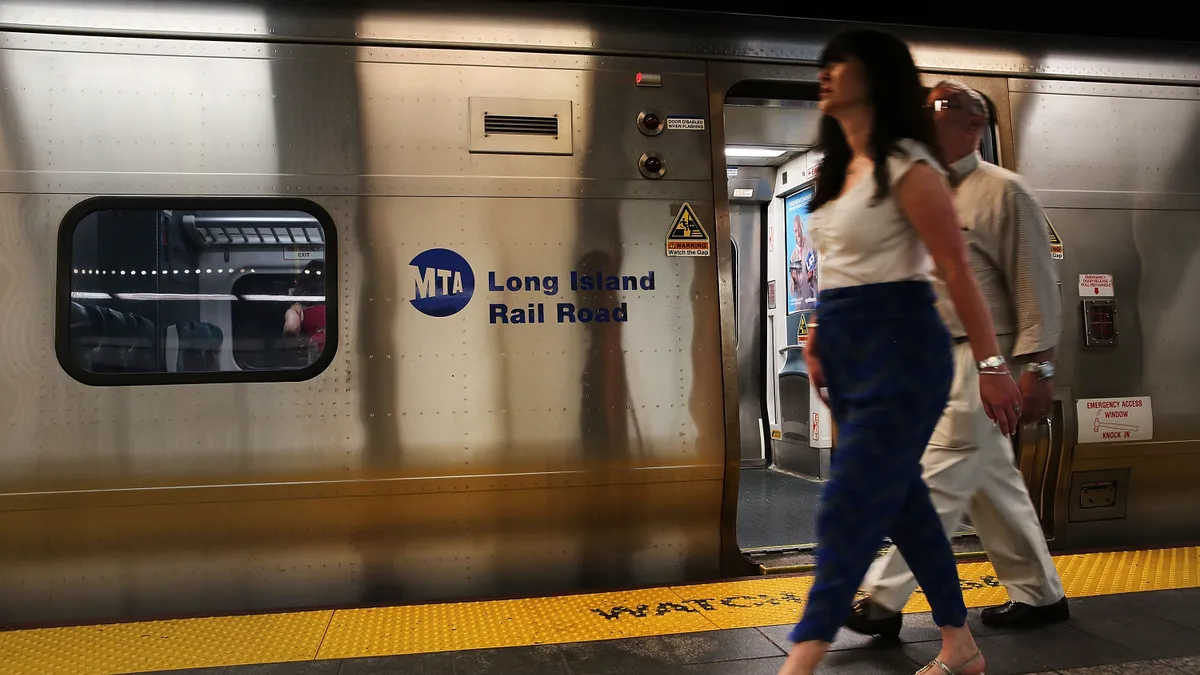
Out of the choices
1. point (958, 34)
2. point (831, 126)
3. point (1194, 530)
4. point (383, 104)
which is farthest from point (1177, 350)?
point (383, 104)

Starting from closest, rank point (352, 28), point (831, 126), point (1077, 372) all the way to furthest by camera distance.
→ 1. point (831, 126)
2. point (352, 28)
3. point (1077, 372)

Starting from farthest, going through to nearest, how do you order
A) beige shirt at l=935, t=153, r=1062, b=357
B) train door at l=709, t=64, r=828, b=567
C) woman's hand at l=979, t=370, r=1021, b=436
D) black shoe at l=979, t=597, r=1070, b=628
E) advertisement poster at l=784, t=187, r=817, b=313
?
1. advertisement poster at l=784, t=187, r=817, b=313
2. train door at l=709, t=64, r=828, b=567
3. black shoe at l=979, t=597, r=1070, b=628
4. beige shirt at l=935, t=153, r=1062, b=357
5. woman's hand at l=979, t=370, r=1021, b=436

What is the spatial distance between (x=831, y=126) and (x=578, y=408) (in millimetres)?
1598

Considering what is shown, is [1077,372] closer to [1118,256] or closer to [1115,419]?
[1115,419]

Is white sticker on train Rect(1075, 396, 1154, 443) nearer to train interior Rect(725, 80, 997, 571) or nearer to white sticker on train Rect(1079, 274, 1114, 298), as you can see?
white sticker on train Rect(1079, 274, 1114, 298)

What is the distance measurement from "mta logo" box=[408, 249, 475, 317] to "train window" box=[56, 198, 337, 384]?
0.33m

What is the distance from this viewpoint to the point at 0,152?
Result: 280 centimetres

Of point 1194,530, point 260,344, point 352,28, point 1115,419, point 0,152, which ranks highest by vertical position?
point 352,28

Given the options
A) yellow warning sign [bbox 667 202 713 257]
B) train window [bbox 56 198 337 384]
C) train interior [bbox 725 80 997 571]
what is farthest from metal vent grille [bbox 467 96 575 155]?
train interior [bbox 725 80 997 571]

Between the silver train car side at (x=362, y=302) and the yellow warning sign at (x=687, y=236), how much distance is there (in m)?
0.03

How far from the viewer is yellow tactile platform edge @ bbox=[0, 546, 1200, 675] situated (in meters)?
2.38

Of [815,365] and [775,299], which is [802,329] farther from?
[815,365]

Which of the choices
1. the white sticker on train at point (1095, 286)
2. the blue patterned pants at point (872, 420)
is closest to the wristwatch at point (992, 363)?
the blue patterned pants at point (872, 420)

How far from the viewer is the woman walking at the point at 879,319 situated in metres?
1.58
